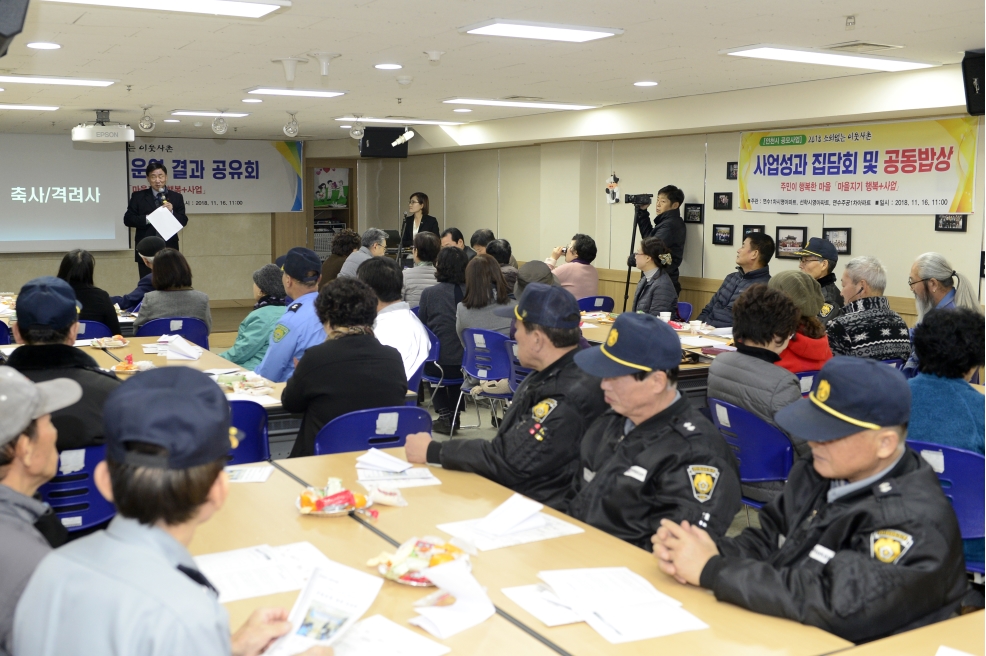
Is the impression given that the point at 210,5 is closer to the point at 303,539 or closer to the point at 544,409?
the point at 544,409

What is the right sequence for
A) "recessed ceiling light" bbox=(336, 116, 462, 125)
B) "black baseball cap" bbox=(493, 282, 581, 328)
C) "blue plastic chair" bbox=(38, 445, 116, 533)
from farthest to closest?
1. "recessed ceiling light" bbox=(336, 116, 462, 125)
2. "blue plastic chair" bbox=(38, 445, 116, 533)
3. "black baseball cap" bbox=(493, 282, 581, 328)

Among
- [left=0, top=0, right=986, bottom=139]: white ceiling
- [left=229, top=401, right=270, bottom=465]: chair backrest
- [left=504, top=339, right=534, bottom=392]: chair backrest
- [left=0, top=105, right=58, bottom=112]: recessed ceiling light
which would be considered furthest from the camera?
[left=0, top=105, right=58, bottom=112]: recessed ceiling light

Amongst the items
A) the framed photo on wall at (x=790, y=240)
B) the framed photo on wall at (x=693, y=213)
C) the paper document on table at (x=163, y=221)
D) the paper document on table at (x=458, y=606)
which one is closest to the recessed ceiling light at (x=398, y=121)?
the paper document on table at (x=163, y=221)

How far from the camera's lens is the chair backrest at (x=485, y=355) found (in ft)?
19.8

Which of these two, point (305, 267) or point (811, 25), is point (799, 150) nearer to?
point (811, 25)

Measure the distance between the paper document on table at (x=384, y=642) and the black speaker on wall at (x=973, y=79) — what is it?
5847 millimetres

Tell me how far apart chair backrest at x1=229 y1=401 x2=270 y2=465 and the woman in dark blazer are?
749 centimetres

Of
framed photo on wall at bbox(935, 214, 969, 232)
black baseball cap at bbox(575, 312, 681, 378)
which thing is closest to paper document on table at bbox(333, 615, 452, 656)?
black baseball cap at bbox(575, 312, 681, 378)

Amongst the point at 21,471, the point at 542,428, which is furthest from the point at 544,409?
the point at 21,471

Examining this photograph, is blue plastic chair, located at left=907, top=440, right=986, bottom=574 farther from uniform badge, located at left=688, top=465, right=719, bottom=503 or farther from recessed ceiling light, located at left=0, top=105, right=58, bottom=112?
recessed ceiling light, located at left=0, top=105, right=58, bottom=112

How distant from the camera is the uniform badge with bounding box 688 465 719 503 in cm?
251

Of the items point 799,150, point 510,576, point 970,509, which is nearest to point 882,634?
point 510,576

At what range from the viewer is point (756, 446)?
153 inches

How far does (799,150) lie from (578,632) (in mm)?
7581
